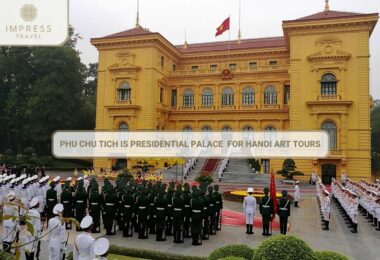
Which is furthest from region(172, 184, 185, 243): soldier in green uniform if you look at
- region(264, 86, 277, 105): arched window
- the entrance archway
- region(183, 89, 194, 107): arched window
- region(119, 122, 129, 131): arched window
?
region(183, 89, 194, 107): arched window

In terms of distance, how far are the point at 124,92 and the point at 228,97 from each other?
11.1 metres

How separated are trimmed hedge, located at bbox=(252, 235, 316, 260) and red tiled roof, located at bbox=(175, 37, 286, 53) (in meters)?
39.2

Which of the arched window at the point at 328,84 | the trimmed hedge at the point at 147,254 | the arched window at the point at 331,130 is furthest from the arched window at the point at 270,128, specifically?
the trimmed hedge at the point at 147,254

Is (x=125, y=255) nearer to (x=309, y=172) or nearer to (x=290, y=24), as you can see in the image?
(x=309, y=172)

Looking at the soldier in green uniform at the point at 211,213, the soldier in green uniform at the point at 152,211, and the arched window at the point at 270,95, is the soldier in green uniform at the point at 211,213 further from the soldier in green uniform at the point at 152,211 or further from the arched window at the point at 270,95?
the arched window at the point at 270,95

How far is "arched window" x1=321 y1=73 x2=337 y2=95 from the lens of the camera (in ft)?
108

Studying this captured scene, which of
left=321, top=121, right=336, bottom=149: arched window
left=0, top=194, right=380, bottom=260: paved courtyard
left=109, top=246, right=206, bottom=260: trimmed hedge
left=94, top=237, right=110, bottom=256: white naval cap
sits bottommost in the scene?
left=0, top=194, right=380, bottom=260: paved courtyard

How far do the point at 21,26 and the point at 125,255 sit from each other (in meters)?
6.85

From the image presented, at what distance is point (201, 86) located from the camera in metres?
41.8

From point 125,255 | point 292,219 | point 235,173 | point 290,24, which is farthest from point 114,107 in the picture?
point 125,255

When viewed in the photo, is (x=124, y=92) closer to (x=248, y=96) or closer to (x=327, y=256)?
(x=248, y=96)

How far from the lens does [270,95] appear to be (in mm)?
39375

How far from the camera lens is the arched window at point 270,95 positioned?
39.2 m

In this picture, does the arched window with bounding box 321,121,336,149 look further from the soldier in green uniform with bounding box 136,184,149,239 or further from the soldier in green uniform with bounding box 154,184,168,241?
the soldier in green uniform with bounding box 136,184,149,239
